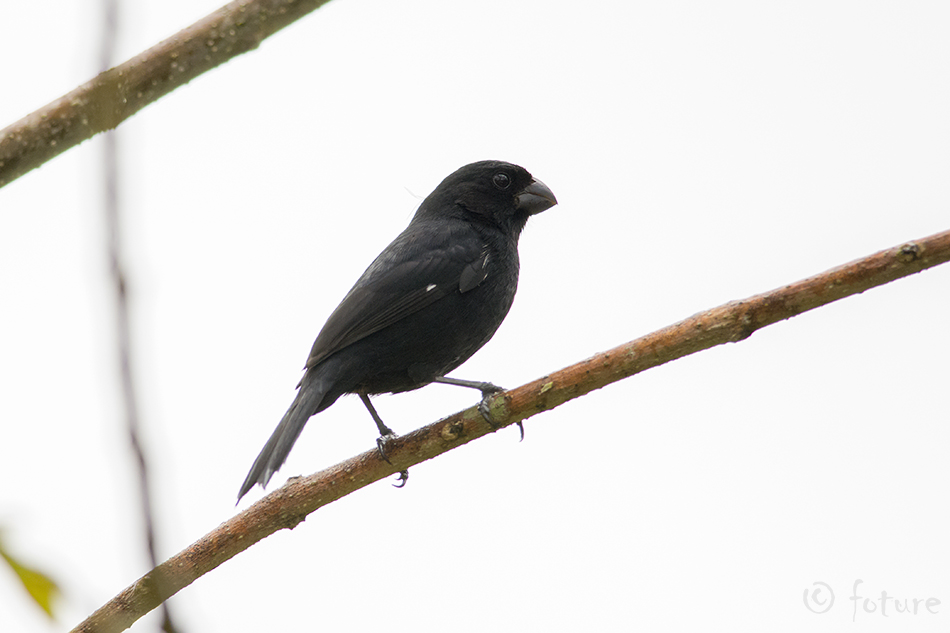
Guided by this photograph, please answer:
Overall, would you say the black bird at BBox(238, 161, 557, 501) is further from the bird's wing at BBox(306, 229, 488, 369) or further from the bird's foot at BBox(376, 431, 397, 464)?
the bird's foot at BBox(376, 431, 397, 464)

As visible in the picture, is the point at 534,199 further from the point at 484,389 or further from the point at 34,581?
the point at 34,581

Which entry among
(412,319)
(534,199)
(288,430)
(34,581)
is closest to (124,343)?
(34,581)

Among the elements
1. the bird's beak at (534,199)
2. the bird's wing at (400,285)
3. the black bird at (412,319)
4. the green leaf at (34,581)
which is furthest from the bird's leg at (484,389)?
the green leaf at (34,581)

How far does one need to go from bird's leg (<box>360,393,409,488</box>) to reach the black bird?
10 mm

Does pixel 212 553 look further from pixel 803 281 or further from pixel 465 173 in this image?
pixel 465 173

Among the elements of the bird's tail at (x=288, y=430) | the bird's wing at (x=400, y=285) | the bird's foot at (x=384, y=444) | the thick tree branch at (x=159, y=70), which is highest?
the bird's wing at (x=400, y=285)

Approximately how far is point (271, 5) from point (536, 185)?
3284 millimetres

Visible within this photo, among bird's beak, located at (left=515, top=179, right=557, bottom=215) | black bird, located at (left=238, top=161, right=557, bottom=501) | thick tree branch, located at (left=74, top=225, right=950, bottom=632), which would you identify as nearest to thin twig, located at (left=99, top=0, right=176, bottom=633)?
thick tree branch, located at (left=74, top=225, right=950, bottom=632)

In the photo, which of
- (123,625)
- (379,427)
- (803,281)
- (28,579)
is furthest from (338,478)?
(28,579)

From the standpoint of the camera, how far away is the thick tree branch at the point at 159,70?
2471 mm

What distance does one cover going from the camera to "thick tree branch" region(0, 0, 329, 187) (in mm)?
2471

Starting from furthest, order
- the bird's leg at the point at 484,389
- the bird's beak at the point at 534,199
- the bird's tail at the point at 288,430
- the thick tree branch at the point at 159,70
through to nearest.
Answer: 1. the bird's beak at the point at 534,199
2. the bird's tail at the point at 288,430
3. the bird's leg at the point at 484,389
4. the thick tree branch at the point at 159,70

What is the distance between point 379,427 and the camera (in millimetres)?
4602

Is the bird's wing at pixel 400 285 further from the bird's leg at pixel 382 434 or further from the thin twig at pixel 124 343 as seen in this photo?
the thin twig at pixel 124 343
